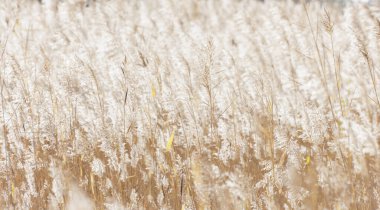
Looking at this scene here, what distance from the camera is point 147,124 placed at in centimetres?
238

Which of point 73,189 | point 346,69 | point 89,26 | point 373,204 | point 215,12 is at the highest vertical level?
point 215,12

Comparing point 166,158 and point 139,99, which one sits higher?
point 139,99

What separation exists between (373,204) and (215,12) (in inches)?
229

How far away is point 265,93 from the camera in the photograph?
207cm

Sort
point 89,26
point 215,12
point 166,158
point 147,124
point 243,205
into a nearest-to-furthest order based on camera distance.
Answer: point 243,205 < point 166,158 < point 147,124 < point 89,26 < point 215,12

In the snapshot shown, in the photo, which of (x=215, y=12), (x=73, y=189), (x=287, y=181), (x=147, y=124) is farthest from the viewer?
(x=215, y=12)

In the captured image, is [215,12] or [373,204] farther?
[215,12]

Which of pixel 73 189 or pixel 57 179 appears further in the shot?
pixel 73 189

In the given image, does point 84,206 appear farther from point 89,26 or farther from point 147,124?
point 89,26

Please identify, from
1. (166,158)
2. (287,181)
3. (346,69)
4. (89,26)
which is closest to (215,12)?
(89,26)

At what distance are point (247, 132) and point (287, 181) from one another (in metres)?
0.71

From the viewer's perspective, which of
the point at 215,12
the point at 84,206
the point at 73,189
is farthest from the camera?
the point at 215,12

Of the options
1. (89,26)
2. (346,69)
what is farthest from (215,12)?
(346,69)

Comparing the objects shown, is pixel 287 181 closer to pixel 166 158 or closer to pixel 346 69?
pixel 166 158
